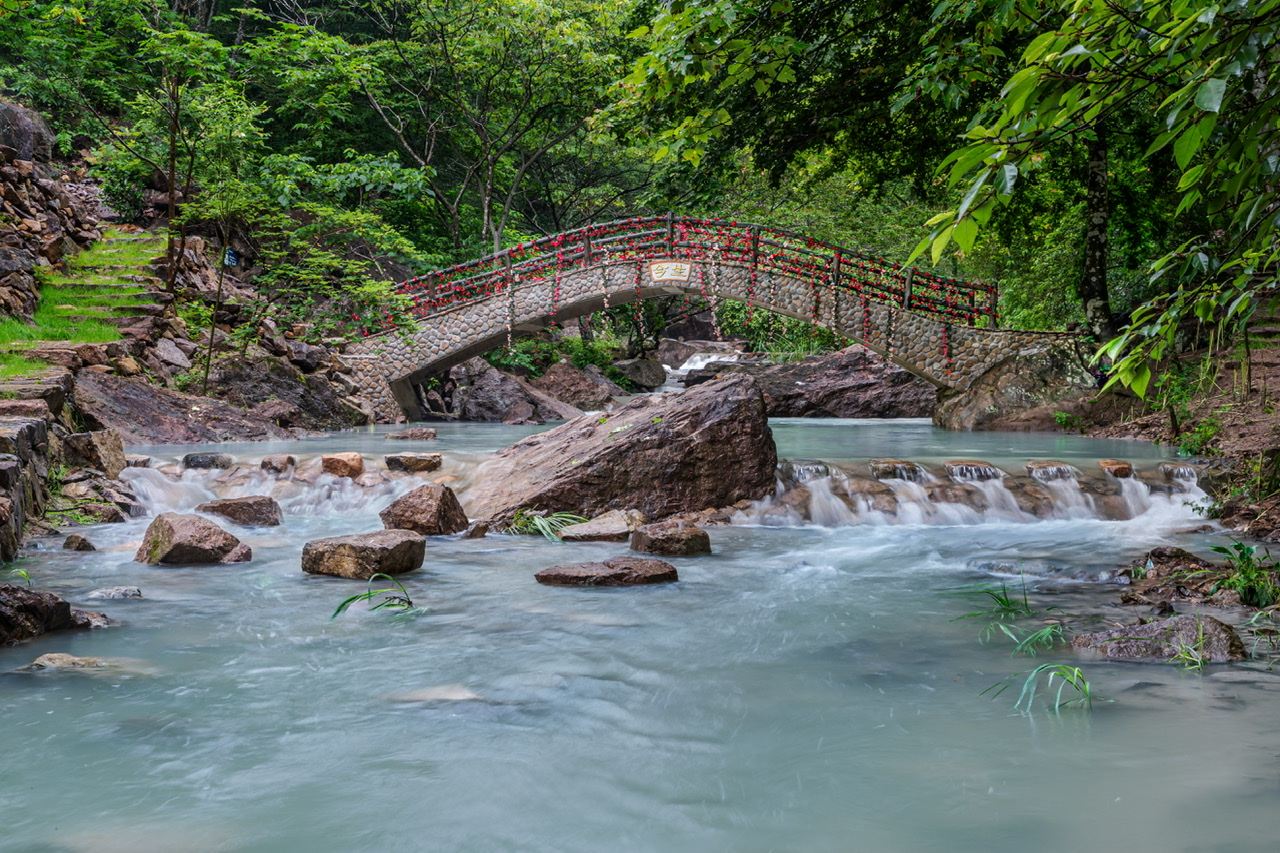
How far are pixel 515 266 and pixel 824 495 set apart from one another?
12.0 meters

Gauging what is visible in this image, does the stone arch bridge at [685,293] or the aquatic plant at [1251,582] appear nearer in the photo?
the aquatic plant at [1251,582]

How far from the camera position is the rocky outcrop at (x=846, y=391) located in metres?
21.6

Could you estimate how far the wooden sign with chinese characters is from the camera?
727 inches

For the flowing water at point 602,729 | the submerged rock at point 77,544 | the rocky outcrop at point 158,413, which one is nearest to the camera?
the flowing water at point 602,729

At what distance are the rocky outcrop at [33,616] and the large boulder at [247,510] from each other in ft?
Answer: 11.5

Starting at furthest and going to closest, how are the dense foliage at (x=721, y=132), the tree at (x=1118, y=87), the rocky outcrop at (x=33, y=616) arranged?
the rocky outcrop at (x=33, y=616), the dense foliage at (x=721, y=132), the tree at (x=1118, y=87)

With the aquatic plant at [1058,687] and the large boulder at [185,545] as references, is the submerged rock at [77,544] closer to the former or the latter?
the large boulder at [185,545]

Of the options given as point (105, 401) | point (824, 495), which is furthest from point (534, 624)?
point (105, 401)

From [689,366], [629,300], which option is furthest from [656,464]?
[689,366]

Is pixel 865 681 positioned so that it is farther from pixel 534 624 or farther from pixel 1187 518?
pixel 1187 518

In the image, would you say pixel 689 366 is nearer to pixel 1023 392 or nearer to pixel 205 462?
pixel 1023 392

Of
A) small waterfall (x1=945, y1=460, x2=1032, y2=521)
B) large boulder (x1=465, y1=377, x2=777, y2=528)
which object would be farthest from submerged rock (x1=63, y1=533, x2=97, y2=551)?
small waterfall (x1=945, y1=460, x2=1032, y2=521)

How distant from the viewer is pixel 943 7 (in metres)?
4.11

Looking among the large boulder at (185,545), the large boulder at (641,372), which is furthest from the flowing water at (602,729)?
the large boulder at (641,372)
